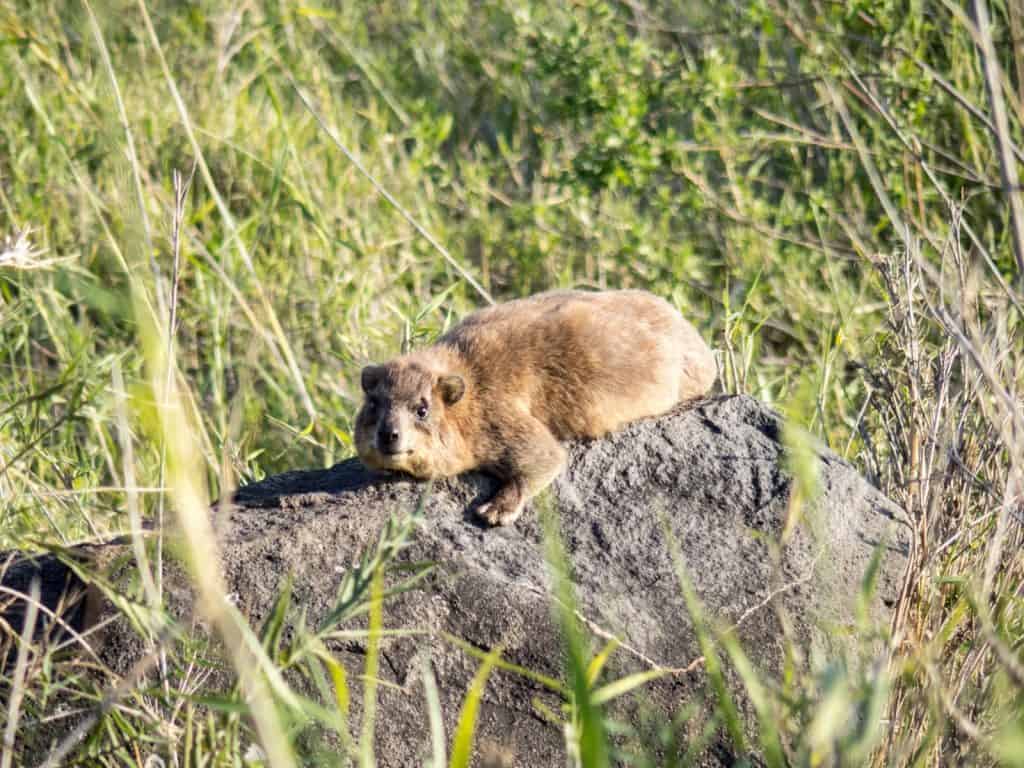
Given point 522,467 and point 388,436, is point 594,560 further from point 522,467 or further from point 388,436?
point 388,436

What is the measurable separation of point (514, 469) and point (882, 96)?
4369 millimetres

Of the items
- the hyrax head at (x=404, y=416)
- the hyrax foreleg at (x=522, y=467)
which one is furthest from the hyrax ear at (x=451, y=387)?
the hyrax foreleg at (x=522, y=467)

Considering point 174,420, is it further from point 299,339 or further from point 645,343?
point 299,339

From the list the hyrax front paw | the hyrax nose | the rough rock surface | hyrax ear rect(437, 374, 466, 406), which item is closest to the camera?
the rough rock surface

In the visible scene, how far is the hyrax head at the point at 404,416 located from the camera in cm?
427

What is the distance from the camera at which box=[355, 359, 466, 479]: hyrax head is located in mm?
4266

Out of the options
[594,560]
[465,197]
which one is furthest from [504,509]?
[465,197]

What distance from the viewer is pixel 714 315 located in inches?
298

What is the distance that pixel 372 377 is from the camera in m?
4.69

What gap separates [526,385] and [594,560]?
3.25 feet

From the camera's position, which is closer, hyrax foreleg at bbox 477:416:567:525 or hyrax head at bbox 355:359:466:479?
hyrax foreleg at bbox 477:416:567:525

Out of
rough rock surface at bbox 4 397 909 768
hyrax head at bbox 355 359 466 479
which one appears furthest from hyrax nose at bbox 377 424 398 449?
rough rock surface at bbox 4 397 909 768

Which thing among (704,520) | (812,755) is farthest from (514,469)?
(812,755)

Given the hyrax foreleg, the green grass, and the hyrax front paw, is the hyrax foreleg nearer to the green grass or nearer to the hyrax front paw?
the hyrax front paw
